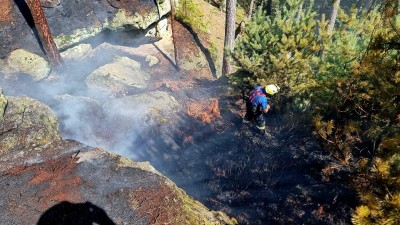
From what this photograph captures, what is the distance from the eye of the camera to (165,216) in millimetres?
4922

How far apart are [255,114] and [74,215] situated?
5.87 meters

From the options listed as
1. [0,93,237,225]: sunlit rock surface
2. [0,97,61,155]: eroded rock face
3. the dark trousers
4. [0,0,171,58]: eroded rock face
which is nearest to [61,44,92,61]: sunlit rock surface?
[0,0,171,58]: eroded rock face

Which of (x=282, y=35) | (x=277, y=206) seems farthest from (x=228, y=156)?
(x=282, y=35)

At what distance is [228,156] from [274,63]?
3.26 m

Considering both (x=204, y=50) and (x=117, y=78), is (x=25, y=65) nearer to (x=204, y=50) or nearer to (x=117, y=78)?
(x=117, y=78)

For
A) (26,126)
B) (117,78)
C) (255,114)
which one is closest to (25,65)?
(117,78)

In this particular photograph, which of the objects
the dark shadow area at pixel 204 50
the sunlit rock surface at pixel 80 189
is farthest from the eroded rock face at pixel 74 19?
the sunlit rock surface at pixel 80 189

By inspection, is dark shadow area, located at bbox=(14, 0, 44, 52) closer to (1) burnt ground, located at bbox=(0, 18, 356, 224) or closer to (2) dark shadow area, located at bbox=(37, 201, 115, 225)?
(1) burnt ground, located at bbox=(0, 18, 356, 224)

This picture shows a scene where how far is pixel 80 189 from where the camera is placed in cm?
526

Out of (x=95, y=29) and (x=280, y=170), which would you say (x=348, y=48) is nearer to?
(x=280, y=170)

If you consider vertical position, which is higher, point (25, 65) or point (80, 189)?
point (80, 189)

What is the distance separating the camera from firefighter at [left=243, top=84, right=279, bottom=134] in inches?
→ 313

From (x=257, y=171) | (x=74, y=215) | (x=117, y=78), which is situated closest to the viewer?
(x=74, y=215)

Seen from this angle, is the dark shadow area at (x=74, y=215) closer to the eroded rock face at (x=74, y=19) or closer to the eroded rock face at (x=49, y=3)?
the eroded rock face at (x=74, y=19)
